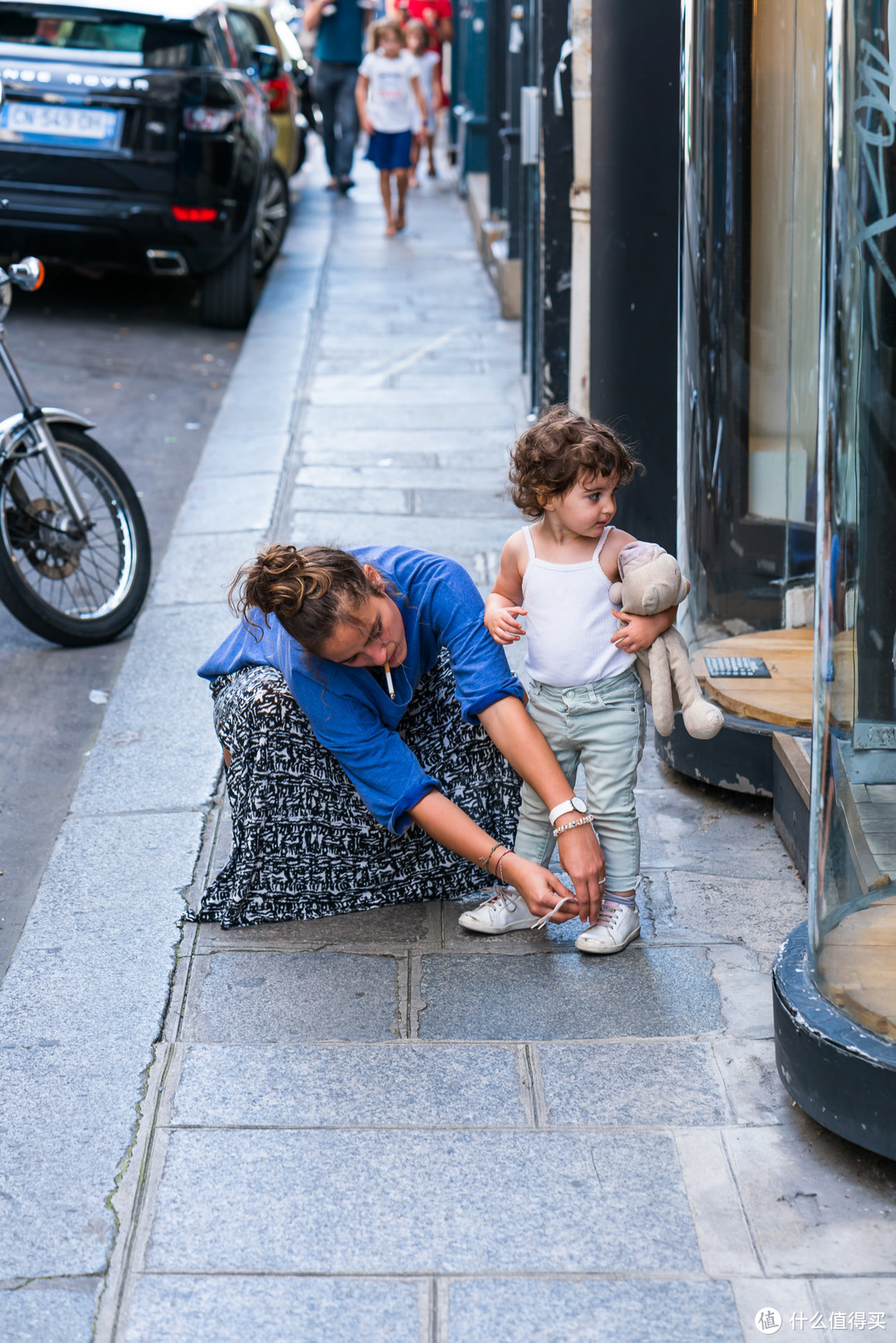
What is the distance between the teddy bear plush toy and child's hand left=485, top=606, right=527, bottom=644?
7.7 inches

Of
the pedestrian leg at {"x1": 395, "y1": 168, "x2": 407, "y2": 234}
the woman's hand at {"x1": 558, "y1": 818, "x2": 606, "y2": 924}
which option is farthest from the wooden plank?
the pedestrian leg at {"x1": 395, "y1": 168, "x2": 407, "y2": 234}

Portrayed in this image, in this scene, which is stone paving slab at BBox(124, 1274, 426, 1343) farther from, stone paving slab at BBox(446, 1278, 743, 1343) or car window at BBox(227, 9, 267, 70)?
car window at BBox(227, 9, 267, 70)

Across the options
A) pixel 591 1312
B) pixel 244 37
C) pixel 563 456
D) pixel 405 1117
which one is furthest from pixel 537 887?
pixel 244 37

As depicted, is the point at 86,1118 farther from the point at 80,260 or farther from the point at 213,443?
the point at 80,260

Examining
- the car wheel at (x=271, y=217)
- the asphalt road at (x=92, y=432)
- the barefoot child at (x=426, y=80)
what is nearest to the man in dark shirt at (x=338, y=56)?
the barefoot child at (x=426, y=80)

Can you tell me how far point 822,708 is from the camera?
250cm

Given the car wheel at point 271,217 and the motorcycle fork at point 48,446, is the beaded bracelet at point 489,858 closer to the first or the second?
the motorcycle fork at point 48,446

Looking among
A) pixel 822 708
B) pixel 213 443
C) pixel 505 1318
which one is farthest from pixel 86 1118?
pixel 213 443

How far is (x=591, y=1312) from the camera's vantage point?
210 cm

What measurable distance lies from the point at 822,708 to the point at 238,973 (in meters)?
1.25

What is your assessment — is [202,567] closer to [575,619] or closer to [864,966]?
[575,619]

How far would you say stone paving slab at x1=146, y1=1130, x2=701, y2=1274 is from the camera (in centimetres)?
221

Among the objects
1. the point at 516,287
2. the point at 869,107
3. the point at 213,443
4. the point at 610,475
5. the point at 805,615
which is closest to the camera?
the point at 869,107

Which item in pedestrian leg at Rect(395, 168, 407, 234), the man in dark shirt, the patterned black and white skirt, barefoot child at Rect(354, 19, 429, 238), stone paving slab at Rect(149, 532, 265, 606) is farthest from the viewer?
the man in dark shirt
